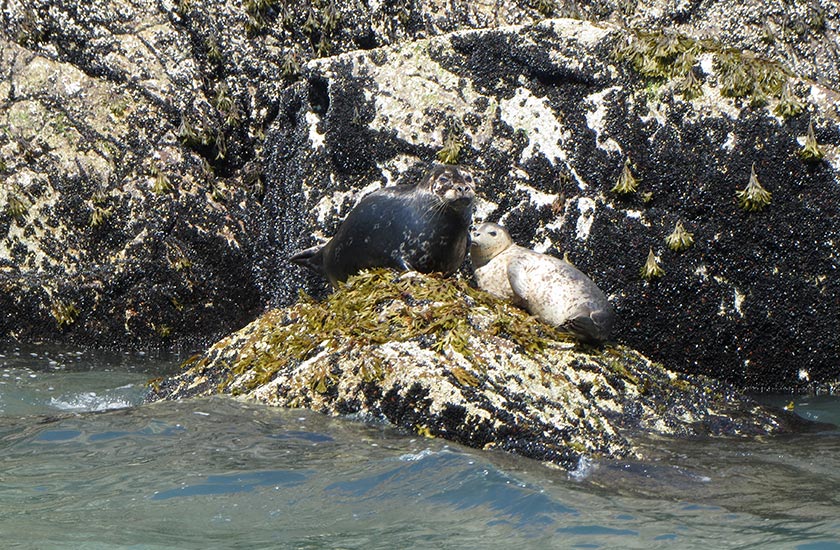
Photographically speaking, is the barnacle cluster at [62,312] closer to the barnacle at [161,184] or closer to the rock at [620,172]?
the barnacle at [161,184]

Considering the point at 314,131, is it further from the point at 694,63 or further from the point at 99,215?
the point at 694,63

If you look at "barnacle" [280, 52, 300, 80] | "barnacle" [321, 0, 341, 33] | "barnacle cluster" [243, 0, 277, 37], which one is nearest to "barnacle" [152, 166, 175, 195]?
"barnacle" [280, 52, 300, 80]

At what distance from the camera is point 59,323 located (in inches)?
326

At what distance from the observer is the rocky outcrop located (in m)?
7.30

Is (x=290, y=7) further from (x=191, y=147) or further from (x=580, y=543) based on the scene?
(x=580, y=543)

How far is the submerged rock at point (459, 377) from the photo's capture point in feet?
15.9

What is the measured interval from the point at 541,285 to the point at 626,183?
160cm

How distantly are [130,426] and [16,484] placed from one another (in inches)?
33.8

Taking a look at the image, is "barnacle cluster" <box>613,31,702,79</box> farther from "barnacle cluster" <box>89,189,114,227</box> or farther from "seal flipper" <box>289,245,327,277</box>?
"barnacle cluster" <box>89,189,114,227</box>

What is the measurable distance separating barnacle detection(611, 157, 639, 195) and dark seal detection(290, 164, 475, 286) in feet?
5.05

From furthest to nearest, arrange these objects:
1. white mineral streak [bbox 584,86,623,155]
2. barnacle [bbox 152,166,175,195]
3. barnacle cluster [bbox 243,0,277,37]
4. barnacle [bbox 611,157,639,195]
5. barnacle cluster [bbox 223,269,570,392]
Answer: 1. barnacle cluster [bbox 243,0,277,37]
2. barnacle [bbox 152,166,175,195]
3. white mineral streak [bbox 584,86,623,155]
4. barnacle [bbox 611,157,639,195]
5. barnacle cluster [bbox 223,269,570,392]

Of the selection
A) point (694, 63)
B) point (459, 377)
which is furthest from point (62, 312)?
point (694, 63)

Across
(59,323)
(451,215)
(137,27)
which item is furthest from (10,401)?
(137,27)

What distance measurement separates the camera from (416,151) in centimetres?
806
